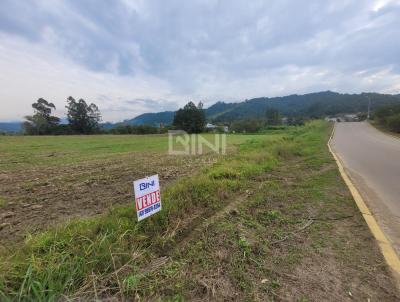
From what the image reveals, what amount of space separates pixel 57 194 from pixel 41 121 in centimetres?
6885

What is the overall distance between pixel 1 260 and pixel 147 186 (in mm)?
1777

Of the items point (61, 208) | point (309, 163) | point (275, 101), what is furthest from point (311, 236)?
point (275, 101)

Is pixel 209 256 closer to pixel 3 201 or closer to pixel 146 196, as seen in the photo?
pixel 146 196

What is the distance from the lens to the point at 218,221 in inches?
155

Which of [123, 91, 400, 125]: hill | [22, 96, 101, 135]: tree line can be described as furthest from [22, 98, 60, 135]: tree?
[123, 91, 400, 125]: hill

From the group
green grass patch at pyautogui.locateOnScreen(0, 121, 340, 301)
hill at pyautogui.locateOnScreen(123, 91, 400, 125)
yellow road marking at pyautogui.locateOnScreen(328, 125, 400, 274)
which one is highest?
hill at pyautogui.locateOnScreen(123, 91, 400, 125)

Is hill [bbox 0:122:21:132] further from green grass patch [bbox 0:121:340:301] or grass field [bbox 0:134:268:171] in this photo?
green grass patch [bbox 0:121:340:301]

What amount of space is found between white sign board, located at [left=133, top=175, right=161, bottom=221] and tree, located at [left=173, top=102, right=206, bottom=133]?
61290 mm

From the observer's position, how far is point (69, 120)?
68.9 m

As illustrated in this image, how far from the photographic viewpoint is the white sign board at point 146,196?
317 centimetres

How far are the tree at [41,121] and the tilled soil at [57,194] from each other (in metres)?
62.7

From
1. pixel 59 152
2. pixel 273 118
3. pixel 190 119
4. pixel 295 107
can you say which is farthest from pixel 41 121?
pixel 295 107

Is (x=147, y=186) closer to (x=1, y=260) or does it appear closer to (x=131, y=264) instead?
(x=131, y=264)

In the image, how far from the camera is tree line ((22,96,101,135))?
61562 millimetres
